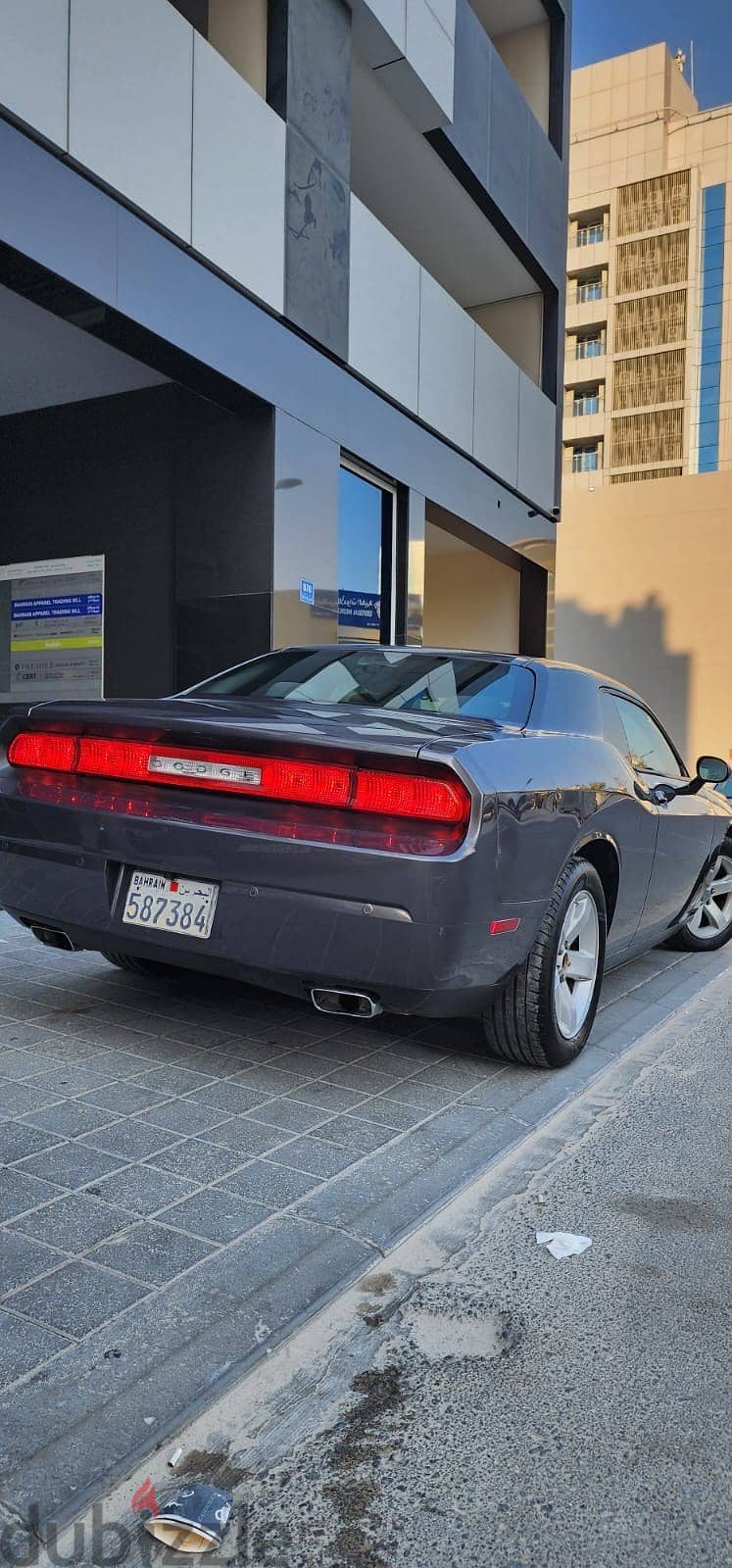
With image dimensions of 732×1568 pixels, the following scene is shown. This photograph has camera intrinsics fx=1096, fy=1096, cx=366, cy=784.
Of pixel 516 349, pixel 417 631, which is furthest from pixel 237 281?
pixel 516 349

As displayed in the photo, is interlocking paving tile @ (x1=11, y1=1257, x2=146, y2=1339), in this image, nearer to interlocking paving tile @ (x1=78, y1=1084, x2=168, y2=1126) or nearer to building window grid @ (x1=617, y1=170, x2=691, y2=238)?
interlocking paving tile @ (x1=78, y1=1084, x2=168, y2=1126)

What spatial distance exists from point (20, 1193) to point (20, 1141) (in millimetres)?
316

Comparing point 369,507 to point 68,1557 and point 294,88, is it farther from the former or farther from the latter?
point 68,1557

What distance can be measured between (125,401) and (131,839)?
6.18 m

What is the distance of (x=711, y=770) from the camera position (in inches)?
209

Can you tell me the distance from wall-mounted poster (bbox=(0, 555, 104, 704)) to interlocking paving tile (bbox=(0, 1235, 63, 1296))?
6.72m

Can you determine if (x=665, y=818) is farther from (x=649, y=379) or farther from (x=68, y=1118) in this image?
(x=649, y=379)

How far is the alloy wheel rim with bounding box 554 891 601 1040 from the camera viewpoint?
376 cm

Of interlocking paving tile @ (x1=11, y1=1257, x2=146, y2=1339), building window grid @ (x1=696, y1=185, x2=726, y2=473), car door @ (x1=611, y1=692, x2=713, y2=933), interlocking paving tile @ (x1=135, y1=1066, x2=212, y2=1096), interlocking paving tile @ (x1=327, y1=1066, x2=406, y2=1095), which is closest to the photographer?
interlocking paving tile @ (x1=11, y1=1257, x2=146, y2=1339)

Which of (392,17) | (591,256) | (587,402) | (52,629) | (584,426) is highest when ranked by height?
(591,256)

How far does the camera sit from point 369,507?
10172mm

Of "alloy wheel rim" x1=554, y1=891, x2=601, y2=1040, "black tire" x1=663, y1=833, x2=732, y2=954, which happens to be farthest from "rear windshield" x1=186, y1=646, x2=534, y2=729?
"black tire" x1=663, y1=833, x2=732, y2=954

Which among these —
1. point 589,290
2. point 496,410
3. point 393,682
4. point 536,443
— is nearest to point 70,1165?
point 393,682

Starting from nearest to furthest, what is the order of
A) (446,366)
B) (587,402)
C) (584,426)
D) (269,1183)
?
(269,1183) → (446,366) → (584,426) → (587,402)
